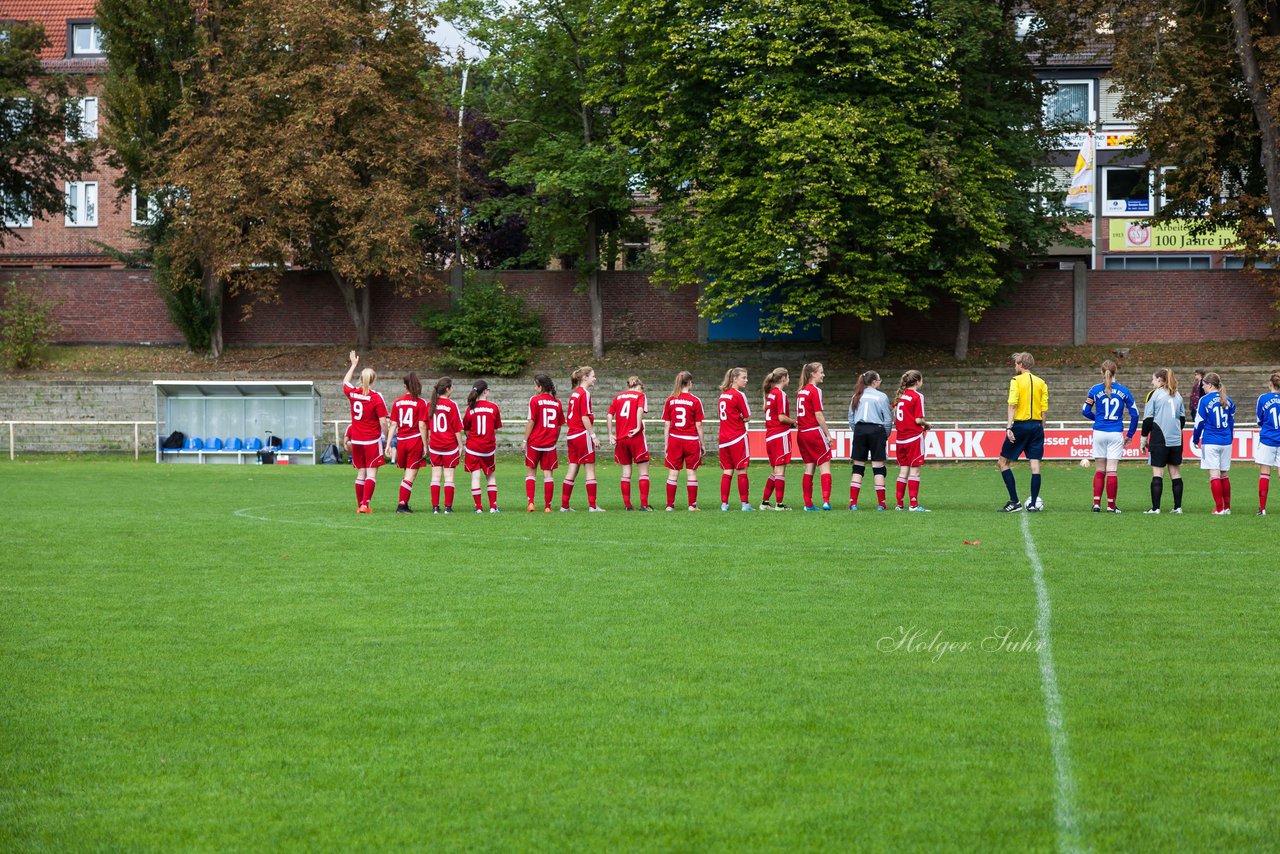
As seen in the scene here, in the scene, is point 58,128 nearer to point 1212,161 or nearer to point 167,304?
point 167,304

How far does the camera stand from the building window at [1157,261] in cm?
5566

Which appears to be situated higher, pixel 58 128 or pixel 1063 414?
pixel 58 128

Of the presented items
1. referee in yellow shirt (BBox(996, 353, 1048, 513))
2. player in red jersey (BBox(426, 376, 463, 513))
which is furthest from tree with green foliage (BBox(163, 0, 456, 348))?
referee in yellow shirt (BBox(996, 353, 1048, 513))

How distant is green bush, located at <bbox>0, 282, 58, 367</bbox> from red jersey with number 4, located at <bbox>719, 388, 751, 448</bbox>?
30.1 m

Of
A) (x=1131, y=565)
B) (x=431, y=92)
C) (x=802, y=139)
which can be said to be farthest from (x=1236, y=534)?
(x=431, y=92)

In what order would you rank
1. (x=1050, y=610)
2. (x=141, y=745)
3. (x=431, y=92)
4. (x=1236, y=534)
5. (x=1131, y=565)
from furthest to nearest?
(x=431, y=92) → (x=1236, y=534) → (x=1131, y=565) → (x=1050, y=610) → (x=141, y=745)

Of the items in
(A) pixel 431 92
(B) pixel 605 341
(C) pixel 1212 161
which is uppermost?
(A) pixel 431 92

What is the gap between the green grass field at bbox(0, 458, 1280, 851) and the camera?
17.8ft

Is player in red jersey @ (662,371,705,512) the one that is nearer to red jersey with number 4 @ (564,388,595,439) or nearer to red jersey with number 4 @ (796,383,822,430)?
red jersey with number 4 @ (564,388,595,439)

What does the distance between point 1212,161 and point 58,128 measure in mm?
36238

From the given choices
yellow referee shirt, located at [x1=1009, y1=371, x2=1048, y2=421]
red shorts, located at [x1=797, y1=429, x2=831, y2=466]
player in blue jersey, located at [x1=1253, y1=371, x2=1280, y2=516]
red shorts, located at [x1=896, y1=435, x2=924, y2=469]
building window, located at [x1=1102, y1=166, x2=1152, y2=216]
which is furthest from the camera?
building window, located at [x1=1102, y1=166, x2=1152, y2=216]

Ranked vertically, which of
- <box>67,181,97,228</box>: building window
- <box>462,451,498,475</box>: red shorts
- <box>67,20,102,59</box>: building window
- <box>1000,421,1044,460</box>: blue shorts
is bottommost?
<box>462,451,498,475</box>: red shorts

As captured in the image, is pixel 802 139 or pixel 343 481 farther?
pixel 802 139

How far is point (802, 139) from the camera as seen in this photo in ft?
119
